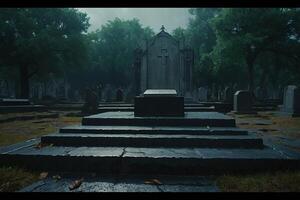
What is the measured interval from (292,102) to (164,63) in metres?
7.50

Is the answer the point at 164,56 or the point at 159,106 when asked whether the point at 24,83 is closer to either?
the point at 164,56

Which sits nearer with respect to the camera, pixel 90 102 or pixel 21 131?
pixel 21 131

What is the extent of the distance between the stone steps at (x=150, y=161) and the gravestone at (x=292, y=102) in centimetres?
1207

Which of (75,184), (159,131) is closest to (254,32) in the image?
(159,131)

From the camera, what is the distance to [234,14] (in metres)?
30.7

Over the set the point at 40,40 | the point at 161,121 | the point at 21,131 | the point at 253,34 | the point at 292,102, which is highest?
the point at 253,34

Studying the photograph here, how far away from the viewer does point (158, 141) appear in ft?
18.6

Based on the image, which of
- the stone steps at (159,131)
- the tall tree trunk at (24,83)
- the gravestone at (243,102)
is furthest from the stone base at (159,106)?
the tall tree trunk at (24,83)

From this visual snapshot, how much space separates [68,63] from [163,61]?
22173mm

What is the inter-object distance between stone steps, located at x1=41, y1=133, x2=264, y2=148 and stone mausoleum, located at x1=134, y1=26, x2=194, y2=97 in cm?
989

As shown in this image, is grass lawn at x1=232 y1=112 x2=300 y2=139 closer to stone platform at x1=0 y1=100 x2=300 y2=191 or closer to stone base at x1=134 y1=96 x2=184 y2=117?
stone base at x1=134 y1=96 x2=184 y2=117

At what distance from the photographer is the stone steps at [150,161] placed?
180 inches
